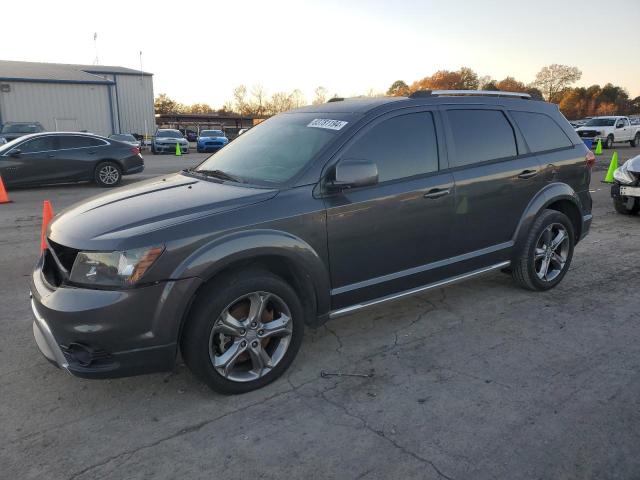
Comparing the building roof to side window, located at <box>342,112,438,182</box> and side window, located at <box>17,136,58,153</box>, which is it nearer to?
side window, located at <box>17,136,58,153</box>

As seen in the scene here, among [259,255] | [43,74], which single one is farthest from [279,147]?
[43,74]

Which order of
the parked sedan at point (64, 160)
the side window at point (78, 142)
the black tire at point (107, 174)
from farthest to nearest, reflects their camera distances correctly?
the black tire at point (107, 174) → the side window at point (78, 142) → the parked sedan at point (64, 160)

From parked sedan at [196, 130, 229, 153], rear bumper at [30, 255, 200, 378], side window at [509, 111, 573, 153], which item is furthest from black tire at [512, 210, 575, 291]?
parked sedan at [196, 130, 229, 153]

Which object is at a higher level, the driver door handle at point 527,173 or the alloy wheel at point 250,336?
the driver door handle at point 527,173

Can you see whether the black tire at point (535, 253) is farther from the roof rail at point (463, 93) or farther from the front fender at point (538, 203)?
the roof rail at point (463, 93)

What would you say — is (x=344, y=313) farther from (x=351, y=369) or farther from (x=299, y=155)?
(x=299, y=155)

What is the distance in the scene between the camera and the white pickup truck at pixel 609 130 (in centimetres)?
2803

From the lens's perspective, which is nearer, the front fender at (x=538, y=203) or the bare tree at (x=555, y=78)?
the front fender at (x=538, y=203)

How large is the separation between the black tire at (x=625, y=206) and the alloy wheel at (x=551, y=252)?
4.79 metres

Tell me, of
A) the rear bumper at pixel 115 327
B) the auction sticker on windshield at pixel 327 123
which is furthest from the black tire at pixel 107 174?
the rear bumper at pixel 115 327

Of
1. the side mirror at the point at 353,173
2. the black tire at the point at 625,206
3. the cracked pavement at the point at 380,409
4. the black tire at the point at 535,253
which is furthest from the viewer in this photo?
the black tire at the point at 625,206

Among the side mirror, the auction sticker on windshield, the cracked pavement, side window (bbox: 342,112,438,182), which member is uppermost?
the auction sticker on windshield

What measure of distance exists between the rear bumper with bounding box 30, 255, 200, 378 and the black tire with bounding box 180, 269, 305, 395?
3.7 inches

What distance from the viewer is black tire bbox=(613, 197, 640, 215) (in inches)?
349
